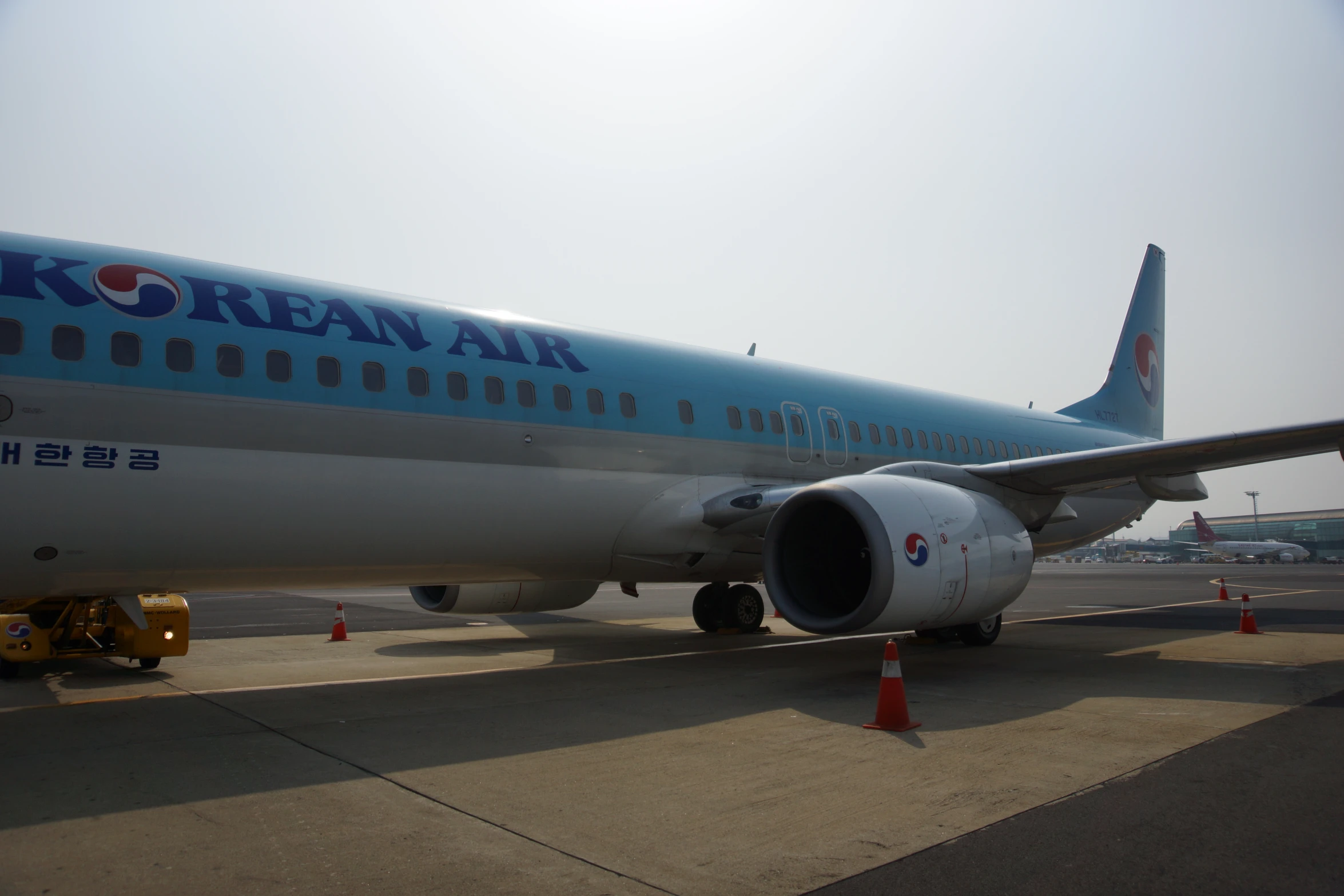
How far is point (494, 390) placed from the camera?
8461 millimetres

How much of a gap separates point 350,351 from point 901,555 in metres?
5.05

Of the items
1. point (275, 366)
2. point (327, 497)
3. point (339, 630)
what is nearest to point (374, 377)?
point (275, 366)

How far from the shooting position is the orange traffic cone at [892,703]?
6293mm

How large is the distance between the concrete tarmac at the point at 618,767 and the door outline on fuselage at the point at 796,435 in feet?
8.02

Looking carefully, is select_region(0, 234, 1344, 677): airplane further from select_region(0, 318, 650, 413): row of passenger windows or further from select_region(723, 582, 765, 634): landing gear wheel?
select_region(723, 582, 765, 634): landing gear wheel

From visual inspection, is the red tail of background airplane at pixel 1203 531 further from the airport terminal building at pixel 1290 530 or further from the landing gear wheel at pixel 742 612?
the landing gear wheel at pixel 742 612

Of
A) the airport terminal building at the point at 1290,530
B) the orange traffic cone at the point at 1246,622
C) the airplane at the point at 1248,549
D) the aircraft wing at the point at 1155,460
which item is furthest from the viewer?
the airport terminal building at the point at 1290,530

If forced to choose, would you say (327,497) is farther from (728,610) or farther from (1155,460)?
(1155,460)

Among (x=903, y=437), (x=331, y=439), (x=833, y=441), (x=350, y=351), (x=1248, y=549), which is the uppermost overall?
(x=350, y=351)

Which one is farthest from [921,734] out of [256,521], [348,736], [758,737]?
[256,521]

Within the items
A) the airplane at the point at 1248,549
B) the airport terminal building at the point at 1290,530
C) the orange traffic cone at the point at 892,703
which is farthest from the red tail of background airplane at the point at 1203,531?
the orange traffic cone at the point at 892,703

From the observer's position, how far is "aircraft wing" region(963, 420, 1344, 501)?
9000 mm

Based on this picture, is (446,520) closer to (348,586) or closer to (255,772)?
(348,586)

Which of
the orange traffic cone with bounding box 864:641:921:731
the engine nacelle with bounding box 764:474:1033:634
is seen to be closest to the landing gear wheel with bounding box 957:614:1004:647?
the engine nacelle with bounding box 764:474:1033:634
